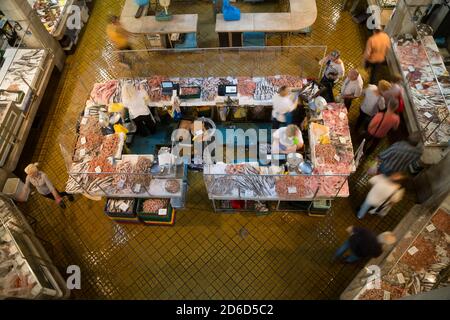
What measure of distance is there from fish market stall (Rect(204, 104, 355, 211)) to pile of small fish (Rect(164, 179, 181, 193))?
702mm

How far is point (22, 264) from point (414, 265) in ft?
22.9

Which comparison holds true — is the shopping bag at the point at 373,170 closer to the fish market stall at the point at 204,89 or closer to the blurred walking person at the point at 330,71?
the blurred walking person at the point at 330,71

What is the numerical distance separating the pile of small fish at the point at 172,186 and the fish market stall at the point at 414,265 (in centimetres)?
374

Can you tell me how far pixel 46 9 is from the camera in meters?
10.0

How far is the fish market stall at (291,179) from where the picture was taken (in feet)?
21.4

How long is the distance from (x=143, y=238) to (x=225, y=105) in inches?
142

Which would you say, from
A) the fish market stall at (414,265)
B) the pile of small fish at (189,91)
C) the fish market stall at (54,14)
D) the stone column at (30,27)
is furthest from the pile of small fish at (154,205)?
the fish market stall at (54,14)

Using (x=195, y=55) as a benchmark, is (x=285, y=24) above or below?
above

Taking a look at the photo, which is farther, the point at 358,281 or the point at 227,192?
the point at 227,192

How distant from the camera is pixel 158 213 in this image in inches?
273

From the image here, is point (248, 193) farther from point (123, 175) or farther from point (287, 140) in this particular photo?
point (123, 175)

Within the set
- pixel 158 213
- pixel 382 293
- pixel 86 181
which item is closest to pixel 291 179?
pixel 382 293

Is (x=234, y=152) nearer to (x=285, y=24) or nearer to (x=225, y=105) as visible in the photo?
(x=225, y=105)
